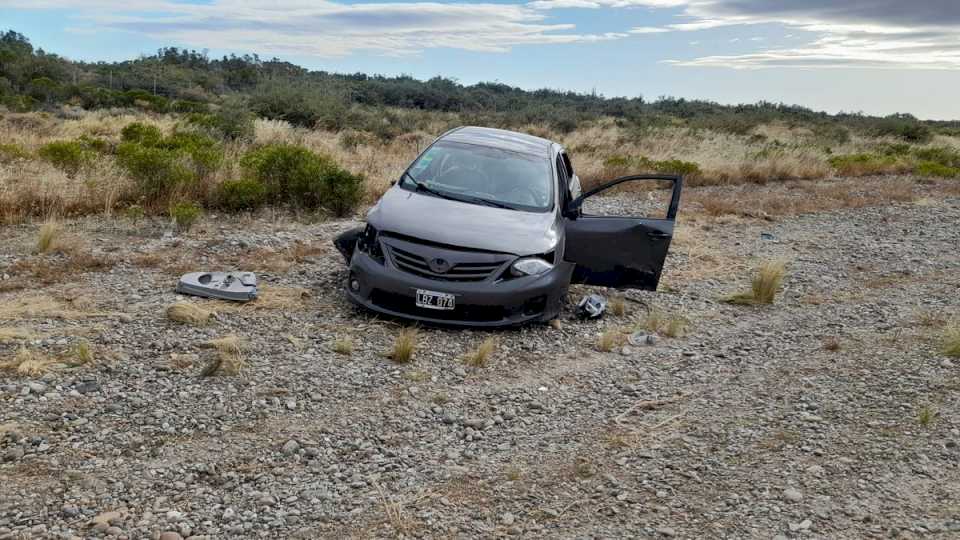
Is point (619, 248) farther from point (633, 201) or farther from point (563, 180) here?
point (633, 201)

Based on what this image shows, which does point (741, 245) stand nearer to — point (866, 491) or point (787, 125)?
point (866, 491)

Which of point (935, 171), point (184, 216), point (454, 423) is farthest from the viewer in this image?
point (935, 171)

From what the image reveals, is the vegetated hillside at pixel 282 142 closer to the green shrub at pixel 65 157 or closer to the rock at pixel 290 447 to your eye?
Answer: the green shrub at pixel 65 157

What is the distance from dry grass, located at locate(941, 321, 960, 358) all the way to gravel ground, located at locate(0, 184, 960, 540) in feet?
0.48

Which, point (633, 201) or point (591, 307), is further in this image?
point (633, 201)

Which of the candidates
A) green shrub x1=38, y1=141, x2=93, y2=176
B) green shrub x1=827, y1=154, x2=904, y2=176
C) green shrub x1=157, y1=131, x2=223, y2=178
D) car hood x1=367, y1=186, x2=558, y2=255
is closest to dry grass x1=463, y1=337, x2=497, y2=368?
car hood x1=367, y1=186, x2=558, y2=255

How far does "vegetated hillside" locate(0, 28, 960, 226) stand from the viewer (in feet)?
35.6

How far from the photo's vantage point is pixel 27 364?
17.0ft

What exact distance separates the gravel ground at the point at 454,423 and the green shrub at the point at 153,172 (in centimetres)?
263

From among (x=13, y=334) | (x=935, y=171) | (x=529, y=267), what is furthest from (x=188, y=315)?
(x=935, y=171)

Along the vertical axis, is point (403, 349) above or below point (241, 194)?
below

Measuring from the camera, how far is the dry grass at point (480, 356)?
20.2 ft

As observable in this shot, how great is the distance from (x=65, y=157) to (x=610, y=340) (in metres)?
8.77

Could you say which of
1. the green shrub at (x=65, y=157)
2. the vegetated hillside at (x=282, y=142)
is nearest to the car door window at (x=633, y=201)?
the vegetated hillside at (x=282, y=142)
